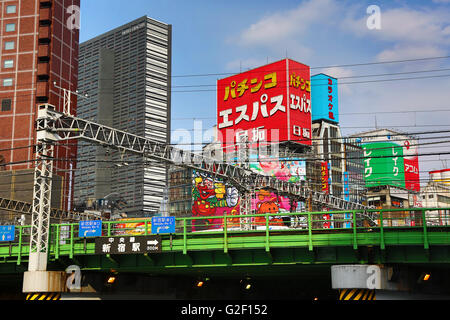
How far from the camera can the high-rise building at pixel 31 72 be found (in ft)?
303

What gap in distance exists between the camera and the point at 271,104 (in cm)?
13225

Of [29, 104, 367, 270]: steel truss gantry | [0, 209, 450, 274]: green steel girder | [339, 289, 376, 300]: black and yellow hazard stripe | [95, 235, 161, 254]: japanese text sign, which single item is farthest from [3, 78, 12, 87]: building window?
[339, 289, 376, 300]: black and yellow hazard stripe

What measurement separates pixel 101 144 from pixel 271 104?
95555 mm

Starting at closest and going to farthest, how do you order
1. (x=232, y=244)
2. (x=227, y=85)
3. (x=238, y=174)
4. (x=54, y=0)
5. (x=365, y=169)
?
(x=232, y=244) → (x=238, y=174) → (x=54, y=0) → (x=227, y=85) → (x=365, y=169)

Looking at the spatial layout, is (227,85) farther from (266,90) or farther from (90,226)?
(90,226)

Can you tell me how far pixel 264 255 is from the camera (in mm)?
30531

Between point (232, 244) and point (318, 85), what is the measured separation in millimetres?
122002

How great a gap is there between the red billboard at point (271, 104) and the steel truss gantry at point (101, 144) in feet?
231

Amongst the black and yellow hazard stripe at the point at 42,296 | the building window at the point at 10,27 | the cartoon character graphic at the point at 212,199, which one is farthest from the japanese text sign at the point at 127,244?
the cartoon character graphic at the point at 212,199

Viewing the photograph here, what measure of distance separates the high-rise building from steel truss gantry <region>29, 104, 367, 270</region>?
45514mm

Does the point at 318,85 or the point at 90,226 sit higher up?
the point at 318,85

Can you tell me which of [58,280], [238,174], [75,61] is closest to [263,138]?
[75,61]

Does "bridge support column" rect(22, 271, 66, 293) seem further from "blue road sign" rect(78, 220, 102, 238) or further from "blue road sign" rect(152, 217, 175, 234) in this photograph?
"blue road sign" rect(152, 217, 175, 234)

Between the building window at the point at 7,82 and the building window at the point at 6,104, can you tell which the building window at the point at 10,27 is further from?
the building window at the point at 6,104
